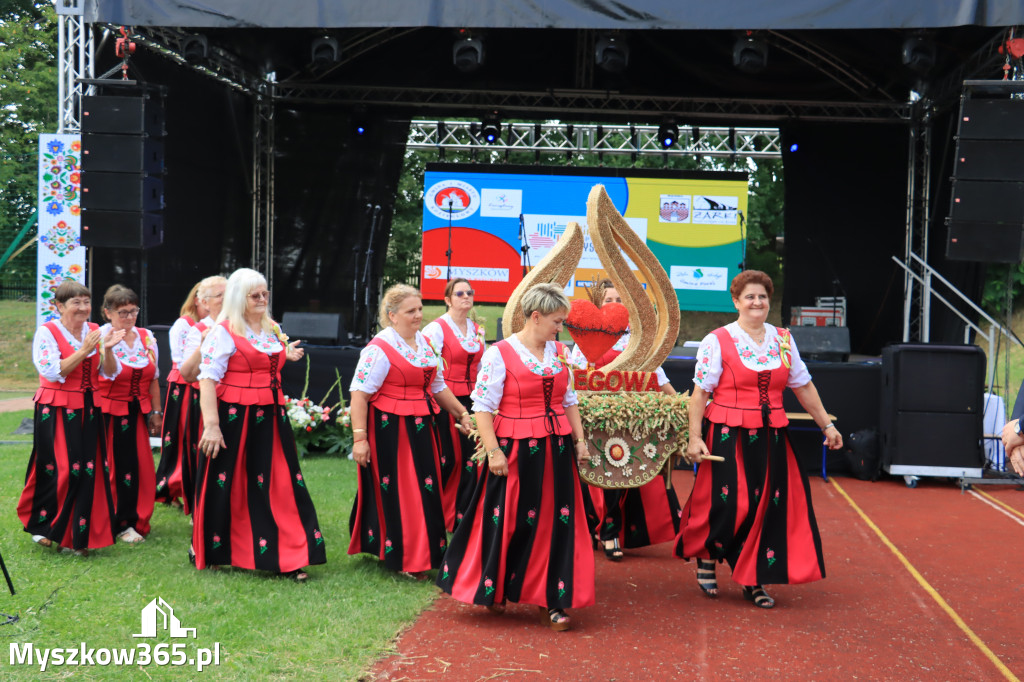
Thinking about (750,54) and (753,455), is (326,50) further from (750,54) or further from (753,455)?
(753,455)

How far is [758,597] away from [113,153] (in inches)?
263

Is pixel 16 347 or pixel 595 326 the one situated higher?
pixel 595 326

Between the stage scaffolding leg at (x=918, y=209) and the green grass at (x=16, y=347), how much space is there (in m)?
14.1

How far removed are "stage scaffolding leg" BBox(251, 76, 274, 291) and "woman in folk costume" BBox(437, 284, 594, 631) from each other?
8019 mm

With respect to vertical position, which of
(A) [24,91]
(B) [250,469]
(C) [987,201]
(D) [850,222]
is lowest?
(B) [250,469]

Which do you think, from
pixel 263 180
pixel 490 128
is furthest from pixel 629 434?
pixel 263 180

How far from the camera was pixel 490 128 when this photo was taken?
37.4ft

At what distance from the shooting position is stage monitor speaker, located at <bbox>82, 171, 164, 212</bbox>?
8.09 metres

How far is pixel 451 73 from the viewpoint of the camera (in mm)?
11000

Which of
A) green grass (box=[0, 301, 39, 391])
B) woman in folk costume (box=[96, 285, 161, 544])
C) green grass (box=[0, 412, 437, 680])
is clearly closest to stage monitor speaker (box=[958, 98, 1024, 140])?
green grass (box=[0, 412, 437, 680])

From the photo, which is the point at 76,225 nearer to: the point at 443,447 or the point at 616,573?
the point at 443,447

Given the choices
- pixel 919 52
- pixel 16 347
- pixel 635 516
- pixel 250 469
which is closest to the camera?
pixel 250 469

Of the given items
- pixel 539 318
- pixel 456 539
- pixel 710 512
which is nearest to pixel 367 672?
pixel 456 539

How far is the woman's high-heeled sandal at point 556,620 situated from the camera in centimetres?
397
